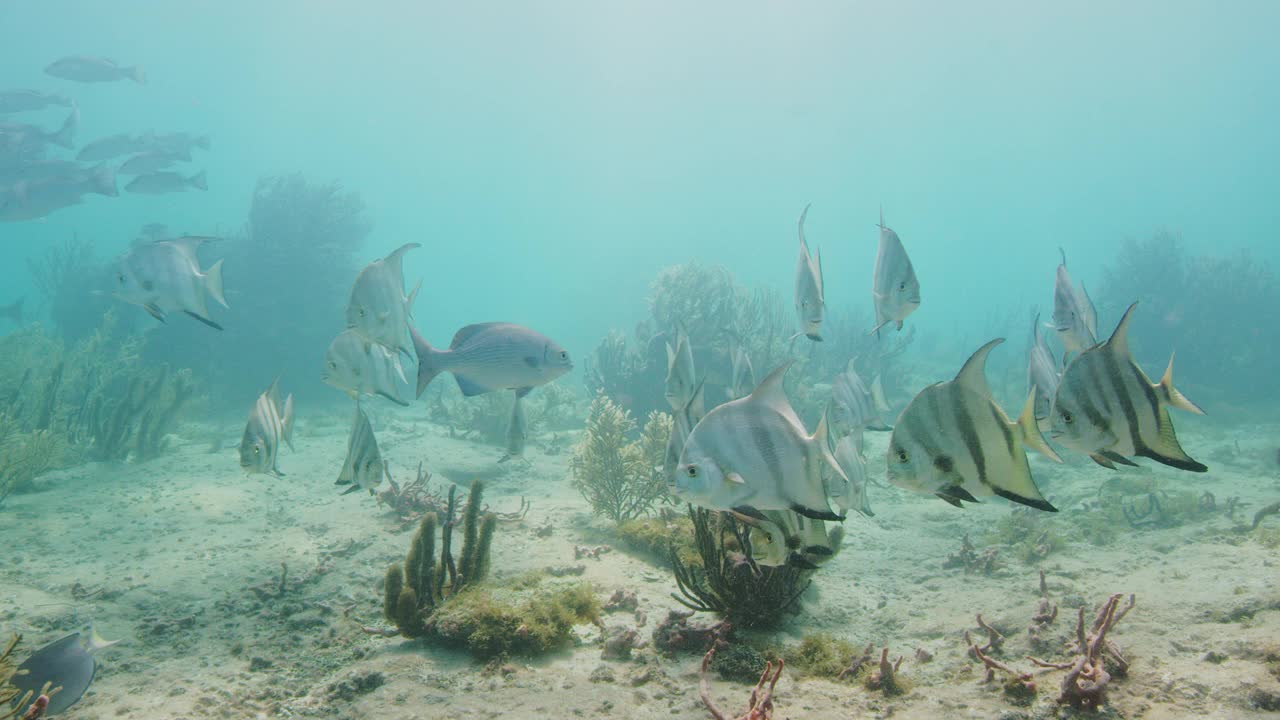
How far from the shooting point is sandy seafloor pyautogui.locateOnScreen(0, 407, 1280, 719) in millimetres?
2785

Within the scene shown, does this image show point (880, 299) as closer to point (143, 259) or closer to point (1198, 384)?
point (143, 259)

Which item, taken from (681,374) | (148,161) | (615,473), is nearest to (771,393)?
(681,374)

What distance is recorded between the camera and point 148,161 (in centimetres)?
1292

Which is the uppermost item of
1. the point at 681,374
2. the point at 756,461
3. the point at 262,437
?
the point at 681,374

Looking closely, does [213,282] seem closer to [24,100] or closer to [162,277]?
[162,277]

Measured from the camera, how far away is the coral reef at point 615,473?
7129 mm

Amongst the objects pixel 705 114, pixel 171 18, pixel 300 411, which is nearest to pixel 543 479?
pixel 300 411

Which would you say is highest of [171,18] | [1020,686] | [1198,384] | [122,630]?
[171,18]

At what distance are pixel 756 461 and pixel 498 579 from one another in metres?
3.56

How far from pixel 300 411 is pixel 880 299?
15.0 metres

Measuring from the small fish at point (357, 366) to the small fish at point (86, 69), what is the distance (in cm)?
1593

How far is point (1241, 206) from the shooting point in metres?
136

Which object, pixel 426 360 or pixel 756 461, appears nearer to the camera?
pixel 756 461

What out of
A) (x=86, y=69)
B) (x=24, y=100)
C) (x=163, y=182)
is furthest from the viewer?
(x=86, y=69)
